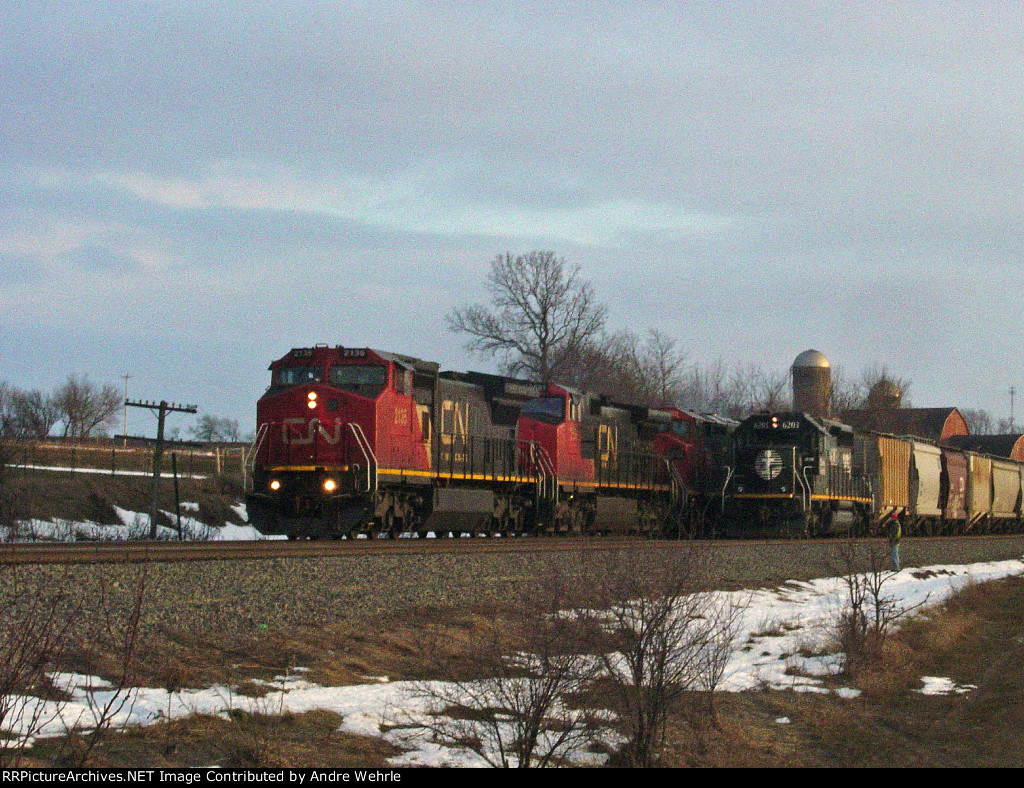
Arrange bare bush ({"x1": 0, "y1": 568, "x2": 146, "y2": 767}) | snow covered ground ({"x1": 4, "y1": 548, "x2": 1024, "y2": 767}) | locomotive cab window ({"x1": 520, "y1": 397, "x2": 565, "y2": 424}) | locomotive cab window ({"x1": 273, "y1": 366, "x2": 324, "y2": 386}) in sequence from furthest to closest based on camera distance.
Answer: locomotive cab window ({"x1": 520, "y1": 397, "x2": 565, "y2": 424}), locomotive cab window ({"x1": 273, "y1": 366, "x2": 324, "y2": 386}), snow covered ground ({"x1": 4, "y1": 548, "x2": 1024, "y2": 767}), bare bush ({"x1": 0, "y1": 568, "x2": 146, "y2": 767})

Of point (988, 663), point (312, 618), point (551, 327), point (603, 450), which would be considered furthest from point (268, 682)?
point (551, 327)

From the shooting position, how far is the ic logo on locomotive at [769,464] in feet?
96.8

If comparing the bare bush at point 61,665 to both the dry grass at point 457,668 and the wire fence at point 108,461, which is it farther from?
the wire fence at point 108,461

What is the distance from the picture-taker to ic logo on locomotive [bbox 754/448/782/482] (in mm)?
29500

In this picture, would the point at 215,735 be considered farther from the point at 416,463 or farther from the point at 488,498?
the point at 488,498

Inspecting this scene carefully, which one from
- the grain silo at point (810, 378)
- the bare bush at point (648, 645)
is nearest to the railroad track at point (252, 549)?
the bare bush at point (648, 645)

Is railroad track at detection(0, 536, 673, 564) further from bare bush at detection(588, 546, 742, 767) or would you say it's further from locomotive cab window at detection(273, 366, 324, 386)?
locomotive cab window at detection(273, 366, 324, 386)

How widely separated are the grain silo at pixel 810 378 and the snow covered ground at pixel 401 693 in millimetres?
69974

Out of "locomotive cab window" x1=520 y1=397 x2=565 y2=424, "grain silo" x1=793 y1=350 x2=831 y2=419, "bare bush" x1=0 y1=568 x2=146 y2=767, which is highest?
"grain silo" x1=793 y1=350 x2=831 y2=419

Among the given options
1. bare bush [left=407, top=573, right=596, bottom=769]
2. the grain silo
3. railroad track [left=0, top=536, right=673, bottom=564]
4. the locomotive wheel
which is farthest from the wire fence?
the grain silo

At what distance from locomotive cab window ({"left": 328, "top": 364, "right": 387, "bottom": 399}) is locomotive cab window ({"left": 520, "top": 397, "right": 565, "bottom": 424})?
20.8 ft

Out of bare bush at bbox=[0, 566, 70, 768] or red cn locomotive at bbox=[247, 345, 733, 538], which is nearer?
bare bush at bbox=[0, 566, 70, 768]

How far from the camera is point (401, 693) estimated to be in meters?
8.88
